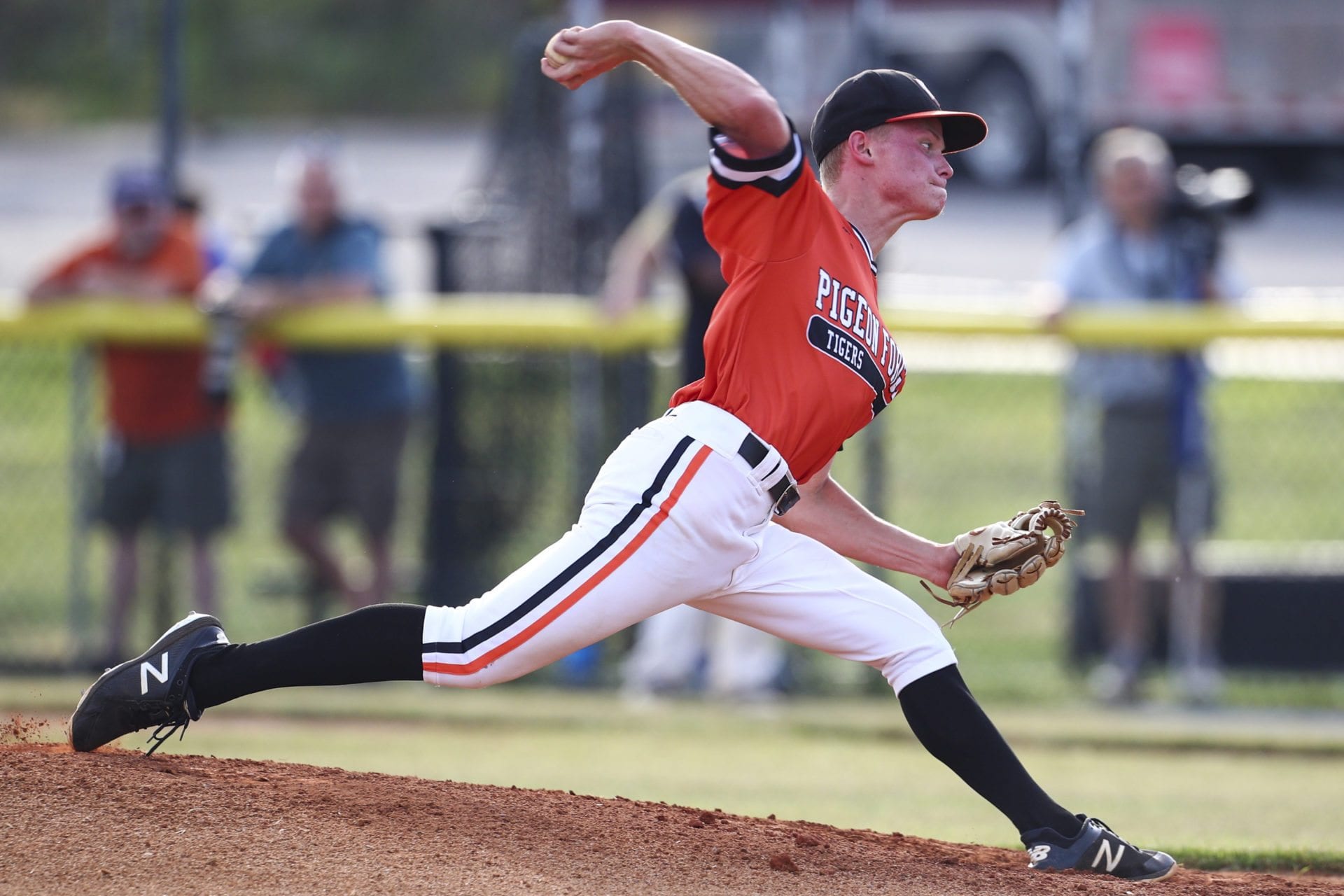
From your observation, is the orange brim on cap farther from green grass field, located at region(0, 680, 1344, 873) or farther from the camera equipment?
the camera equipment

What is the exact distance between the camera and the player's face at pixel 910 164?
4.09 metres

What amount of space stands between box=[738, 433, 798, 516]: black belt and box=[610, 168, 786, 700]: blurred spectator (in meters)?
3.79

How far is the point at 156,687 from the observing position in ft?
13.7

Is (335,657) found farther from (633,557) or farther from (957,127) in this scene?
(957,127)

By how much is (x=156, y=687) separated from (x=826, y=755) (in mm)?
3496

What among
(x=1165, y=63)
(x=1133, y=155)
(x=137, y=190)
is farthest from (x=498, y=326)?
(x=1165, y=63)

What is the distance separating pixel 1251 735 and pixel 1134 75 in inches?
504

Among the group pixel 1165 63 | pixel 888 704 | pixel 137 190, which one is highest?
pixel 1165 63

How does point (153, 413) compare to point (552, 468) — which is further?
point (552, 468)

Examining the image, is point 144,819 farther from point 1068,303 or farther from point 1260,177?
point 1260,177

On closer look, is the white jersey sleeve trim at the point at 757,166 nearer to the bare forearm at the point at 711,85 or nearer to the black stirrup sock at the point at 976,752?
the bare forearm at the point at 711,85

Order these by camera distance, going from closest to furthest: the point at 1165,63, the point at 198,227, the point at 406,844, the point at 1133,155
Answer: the point at 406,844, the point at 1133,155, the point at 198,227, the point at 1165,63

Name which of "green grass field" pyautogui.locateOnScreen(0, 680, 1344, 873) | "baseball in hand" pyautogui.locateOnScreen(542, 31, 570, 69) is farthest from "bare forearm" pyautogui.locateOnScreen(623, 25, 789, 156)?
"green grass field" pyautogui.locateOnScreen(0, 680, 1344, 873)

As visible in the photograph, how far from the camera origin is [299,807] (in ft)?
13.3
